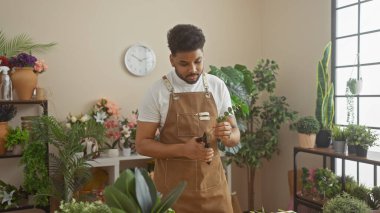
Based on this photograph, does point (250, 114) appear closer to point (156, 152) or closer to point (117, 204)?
point (156, 152)

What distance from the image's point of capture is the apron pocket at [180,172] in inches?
64.7

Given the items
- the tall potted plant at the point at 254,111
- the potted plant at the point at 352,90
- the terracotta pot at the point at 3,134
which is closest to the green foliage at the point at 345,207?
the potted plant at the point at 352,90

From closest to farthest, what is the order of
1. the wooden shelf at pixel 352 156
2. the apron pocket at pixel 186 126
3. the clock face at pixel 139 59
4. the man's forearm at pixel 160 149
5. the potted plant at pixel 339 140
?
1. the man's forearm at pixel 160 149
2. the apron pocket at pixel 186 126
3. the wooden shelf at pixel 352 156
4. the potted plant at pixel 339 140
5. the clock face at pixel 139 59

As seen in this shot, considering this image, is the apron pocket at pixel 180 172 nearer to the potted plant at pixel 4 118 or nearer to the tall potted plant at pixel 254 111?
the tall potted plant at pixel 254 111

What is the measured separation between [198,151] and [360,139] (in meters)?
1.66

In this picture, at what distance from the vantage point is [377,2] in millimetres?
3012

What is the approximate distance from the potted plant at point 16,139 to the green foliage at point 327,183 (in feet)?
8.31

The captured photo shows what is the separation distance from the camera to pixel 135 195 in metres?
0.85

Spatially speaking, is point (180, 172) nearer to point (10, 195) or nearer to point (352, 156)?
point (352, 156)

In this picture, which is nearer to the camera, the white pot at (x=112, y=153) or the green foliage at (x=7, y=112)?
the green foliage at (x=7, y=112)

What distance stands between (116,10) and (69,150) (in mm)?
1595

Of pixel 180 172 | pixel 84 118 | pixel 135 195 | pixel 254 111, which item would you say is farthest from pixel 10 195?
pixel 135 195

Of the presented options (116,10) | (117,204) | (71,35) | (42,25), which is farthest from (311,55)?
(117,204)

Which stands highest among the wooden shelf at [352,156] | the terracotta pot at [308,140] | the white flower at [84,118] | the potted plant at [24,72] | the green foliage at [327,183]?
the potted plant at [24,72]
